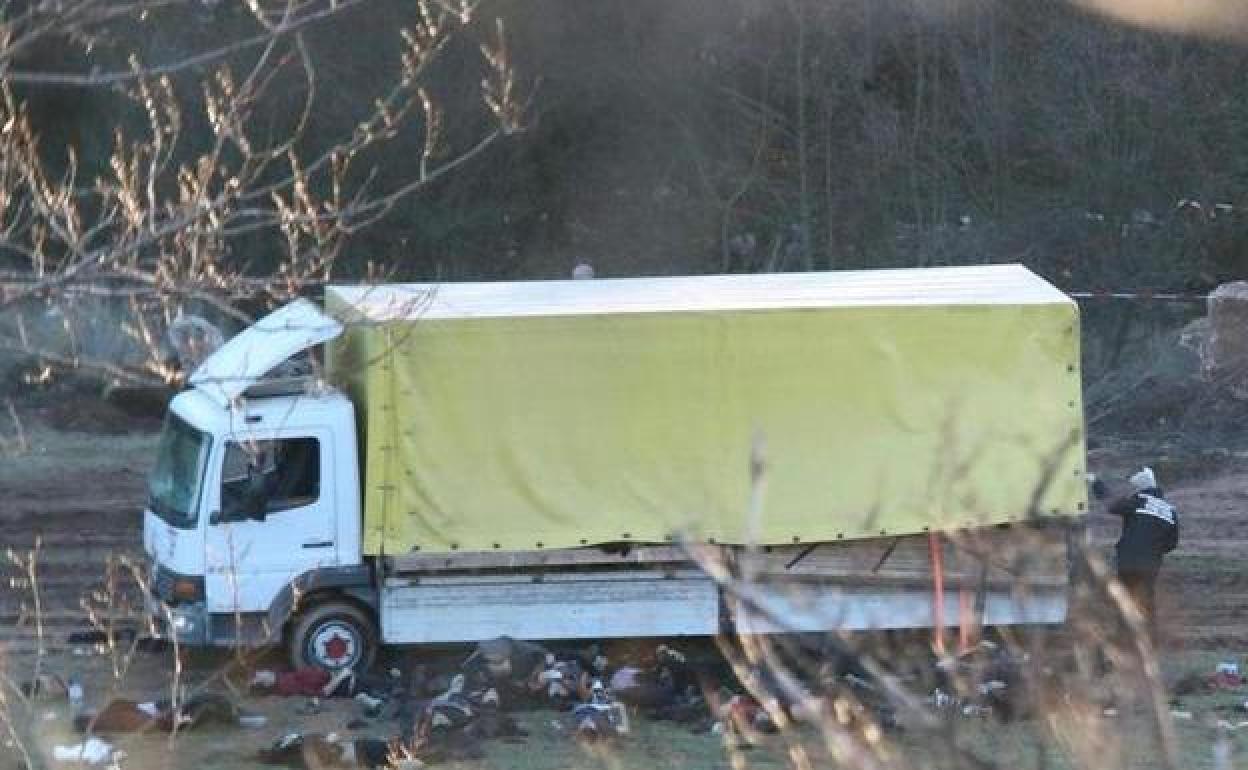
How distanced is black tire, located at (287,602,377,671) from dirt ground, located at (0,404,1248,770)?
36cm

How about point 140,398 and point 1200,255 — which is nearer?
point 140,398

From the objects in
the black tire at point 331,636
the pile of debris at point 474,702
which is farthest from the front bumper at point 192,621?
the black tire at point 331,636

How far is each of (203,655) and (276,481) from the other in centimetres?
205

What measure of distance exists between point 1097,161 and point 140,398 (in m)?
13.3

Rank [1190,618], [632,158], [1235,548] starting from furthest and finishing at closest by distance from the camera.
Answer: [632,158] < [1235,548] < [1190,618]

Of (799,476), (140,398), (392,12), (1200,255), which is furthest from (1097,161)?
(799,476)

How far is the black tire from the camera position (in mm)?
15805

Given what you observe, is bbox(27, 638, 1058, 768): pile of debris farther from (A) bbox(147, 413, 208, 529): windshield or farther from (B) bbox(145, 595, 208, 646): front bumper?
(A) bbox(147, 413, 208, 529): windshield

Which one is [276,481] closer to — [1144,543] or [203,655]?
[203,655]

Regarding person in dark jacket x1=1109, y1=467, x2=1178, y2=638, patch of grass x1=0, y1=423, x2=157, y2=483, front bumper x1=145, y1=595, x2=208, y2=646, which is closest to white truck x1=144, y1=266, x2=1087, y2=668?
front bumper x1=145, y1=595, x2=208, y2=646

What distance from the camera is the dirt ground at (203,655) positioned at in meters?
14.5

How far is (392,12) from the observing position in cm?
3141

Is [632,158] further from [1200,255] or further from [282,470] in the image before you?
[282,470]

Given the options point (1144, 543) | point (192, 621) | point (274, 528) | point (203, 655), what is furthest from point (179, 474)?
point (1144, 543)
